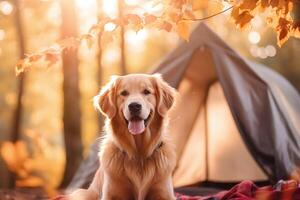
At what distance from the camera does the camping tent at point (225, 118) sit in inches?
243

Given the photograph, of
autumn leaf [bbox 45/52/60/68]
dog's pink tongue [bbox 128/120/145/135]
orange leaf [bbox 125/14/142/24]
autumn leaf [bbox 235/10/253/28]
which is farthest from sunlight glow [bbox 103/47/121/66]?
autumn leaf [bbox 235/10/253/28]

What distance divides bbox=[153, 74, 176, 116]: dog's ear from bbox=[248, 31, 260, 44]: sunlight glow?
16170 millimetres

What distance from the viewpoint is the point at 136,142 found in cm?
439

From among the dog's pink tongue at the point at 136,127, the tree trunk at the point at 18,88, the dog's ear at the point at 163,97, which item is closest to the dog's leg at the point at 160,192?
the dog's pink tongue at the point at 136,127

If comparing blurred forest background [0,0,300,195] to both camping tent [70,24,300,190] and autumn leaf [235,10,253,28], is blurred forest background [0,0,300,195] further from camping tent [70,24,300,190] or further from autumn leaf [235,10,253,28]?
camping tent [70,24,300,190]

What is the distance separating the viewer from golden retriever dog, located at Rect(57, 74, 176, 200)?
13.9ft

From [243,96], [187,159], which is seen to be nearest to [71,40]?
[243,96]

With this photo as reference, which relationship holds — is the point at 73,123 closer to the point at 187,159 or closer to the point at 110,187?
the point at 187,159

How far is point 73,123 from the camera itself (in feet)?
29.8

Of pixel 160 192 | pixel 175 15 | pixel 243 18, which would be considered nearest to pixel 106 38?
pixel 175 15

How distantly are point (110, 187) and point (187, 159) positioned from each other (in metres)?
3.67

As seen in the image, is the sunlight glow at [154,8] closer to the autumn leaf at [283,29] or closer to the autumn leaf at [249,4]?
the autumn leaf at [249,4]

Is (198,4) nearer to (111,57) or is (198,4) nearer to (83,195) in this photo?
(83,195)

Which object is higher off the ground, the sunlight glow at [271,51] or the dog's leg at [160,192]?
the sunlight glow at [271,51]
